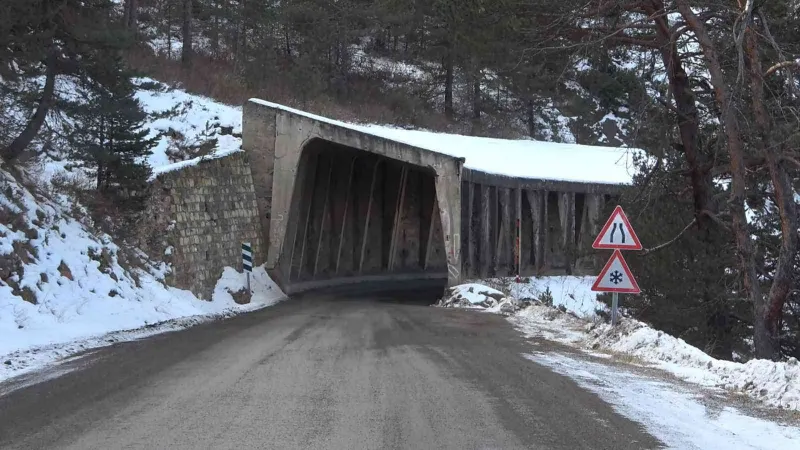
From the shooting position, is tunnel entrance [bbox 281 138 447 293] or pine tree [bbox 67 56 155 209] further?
tunnel entrance [bbox 281 138 447 293]

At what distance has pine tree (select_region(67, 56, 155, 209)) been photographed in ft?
56.0

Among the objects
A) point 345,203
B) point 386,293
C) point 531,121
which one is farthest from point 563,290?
point 531,121

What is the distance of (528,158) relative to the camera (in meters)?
32.8

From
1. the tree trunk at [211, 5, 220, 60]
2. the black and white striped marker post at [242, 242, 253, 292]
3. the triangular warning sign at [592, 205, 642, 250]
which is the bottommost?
the black and white striped marker post at [242, 242, 253, 292]

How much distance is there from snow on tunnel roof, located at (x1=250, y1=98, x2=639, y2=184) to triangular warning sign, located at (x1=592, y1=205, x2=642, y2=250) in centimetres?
1412

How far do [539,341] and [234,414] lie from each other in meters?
7.14

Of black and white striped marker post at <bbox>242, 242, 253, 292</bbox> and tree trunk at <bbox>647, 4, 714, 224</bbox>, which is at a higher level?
tree trunk at <bbox>647, 4, 714, 224</bbox>

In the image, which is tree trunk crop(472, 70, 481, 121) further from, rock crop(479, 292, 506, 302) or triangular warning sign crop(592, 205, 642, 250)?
triangular warning sign crop(592, 205, 642, 250)

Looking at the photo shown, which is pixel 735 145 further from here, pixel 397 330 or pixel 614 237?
pixel 397 330

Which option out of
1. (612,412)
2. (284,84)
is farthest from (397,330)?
(284,84)

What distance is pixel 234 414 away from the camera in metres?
6.81

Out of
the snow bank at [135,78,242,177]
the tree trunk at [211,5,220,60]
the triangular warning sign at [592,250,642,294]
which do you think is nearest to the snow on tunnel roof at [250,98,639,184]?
the snow bank at [135,78,242,177]

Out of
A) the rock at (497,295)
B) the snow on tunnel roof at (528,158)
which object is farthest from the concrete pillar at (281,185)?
the rock at (497,295)

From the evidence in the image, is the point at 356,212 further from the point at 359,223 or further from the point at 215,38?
the point at 215,38
